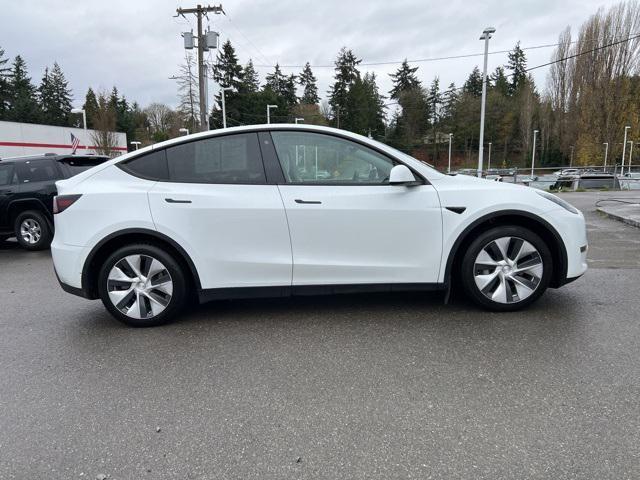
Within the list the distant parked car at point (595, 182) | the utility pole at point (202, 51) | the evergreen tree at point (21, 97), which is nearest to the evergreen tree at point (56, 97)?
the evergreen tree at point (21, 97)

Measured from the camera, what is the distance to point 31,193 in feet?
27.4

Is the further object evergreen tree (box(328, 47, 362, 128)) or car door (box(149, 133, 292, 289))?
evergreen tree (box(328, 47, 362, 128))

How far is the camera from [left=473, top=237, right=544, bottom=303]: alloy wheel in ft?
13.1

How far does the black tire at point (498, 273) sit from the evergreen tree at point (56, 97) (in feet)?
281

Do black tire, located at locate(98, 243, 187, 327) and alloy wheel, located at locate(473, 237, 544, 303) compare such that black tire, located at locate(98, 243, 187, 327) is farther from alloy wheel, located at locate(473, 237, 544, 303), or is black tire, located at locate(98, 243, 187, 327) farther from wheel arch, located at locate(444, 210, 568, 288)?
alloy wheel, located at locate(473, 237, 544, 303)

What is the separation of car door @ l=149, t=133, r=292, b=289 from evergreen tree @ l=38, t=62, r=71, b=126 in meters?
84.4

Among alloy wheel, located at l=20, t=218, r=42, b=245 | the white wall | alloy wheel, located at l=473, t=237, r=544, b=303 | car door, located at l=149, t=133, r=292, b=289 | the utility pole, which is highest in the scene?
the utility pole

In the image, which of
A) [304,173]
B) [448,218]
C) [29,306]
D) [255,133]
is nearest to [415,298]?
[448,218]

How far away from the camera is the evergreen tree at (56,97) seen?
255 feet

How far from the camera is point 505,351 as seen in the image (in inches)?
132

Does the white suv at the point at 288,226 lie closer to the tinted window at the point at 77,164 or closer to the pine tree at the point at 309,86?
the tinted window at the point at 77,164

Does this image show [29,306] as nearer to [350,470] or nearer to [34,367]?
[34,367]

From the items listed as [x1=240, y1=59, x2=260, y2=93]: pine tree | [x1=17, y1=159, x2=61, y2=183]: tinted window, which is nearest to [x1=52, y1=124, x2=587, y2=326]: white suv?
[x1=17, y1=159, x2=61, y2=183]: tinted window

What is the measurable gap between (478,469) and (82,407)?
2239 mm
